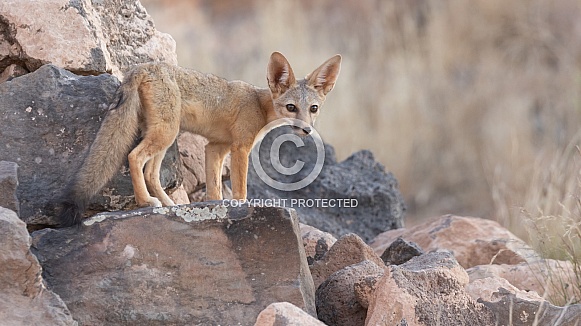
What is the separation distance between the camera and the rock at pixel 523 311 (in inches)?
143

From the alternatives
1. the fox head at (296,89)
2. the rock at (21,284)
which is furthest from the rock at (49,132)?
the fox head at (296,89)

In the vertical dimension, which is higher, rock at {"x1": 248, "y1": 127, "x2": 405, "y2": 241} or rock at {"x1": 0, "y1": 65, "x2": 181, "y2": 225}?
rock at {"x1": 0, "y1": 65, "x2": 181, "y2": 225}

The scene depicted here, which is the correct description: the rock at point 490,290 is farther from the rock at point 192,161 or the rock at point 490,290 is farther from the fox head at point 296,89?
the rock at point 192,161

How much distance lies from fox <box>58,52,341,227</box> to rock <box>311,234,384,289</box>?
35.7 inches

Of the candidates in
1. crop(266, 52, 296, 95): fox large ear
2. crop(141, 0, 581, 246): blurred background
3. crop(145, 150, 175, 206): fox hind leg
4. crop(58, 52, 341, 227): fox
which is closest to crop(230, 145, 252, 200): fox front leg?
crop(58, 52, 341, 227): fox

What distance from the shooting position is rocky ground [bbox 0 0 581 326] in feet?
11.4

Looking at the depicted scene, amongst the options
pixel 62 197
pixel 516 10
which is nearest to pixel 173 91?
pixel 62 197

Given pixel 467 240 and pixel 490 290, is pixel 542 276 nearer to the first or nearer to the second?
pixel 490 290

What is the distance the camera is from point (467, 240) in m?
5.76

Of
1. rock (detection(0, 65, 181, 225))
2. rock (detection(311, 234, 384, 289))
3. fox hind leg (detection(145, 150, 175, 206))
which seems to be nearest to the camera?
rock (detection(0, 65, 181, 225))

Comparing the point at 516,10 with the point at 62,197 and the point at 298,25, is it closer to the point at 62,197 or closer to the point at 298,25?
the point at 298,25

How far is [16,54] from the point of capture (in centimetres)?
477

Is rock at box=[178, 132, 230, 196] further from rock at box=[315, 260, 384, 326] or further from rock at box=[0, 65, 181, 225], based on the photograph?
rock at box=[315, 260, 384, 326]

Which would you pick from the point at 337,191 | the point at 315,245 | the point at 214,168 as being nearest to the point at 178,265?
the point at 315,245
